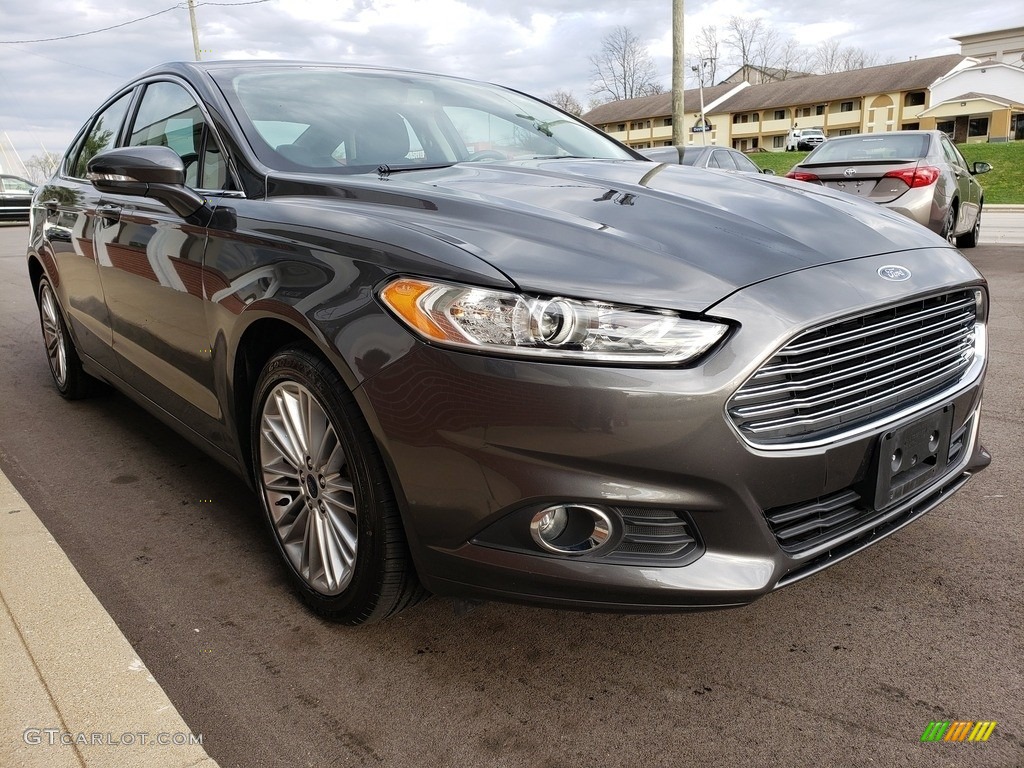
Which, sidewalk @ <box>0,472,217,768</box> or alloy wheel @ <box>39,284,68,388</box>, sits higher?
alloy wheel @ <box>39,284,68,388</box>

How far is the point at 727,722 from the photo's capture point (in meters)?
1.91

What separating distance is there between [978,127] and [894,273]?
6197cm

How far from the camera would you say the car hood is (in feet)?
5.96

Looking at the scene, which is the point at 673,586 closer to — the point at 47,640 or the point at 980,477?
the point at 47,640

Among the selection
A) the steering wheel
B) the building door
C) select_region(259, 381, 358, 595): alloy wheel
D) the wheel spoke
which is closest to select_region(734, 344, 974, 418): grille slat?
select_region(259, 381, 358, 595): alloy wheel

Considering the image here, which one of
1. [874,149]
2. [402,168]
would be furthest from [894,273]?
[874,149]

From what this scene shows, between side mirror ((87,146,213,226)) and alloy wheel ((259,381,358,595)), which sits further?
side mirror ((87,146,213,226))

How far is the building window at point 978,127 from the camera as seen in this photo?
177ft

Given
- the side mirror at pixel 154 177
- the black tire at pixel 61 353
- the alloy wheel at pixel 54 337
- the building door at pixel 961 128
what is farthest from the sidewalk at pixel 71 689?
the building door at pixel 961 128

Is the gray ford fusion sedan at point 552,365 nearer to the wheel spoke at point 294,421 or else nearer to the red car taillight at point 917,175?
the wheel spoke at point 294,421

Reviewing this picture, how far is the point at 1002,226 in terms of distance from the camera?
14.5 meters

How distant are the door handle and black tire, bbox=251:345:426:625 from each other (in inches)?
53.8

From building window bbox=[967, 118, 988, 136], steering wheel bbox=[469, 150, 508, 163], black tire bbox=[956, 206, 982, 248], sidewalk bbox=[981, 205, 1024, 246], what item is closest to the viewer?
steering wheel bbox=[469, 150, 508, 163]

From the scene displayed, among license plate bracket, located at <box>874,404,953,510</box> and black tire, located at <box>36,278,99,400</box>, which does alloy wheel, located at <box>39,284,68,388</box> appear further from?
license plate bracket, located at <box>874,404,953,510</box>
